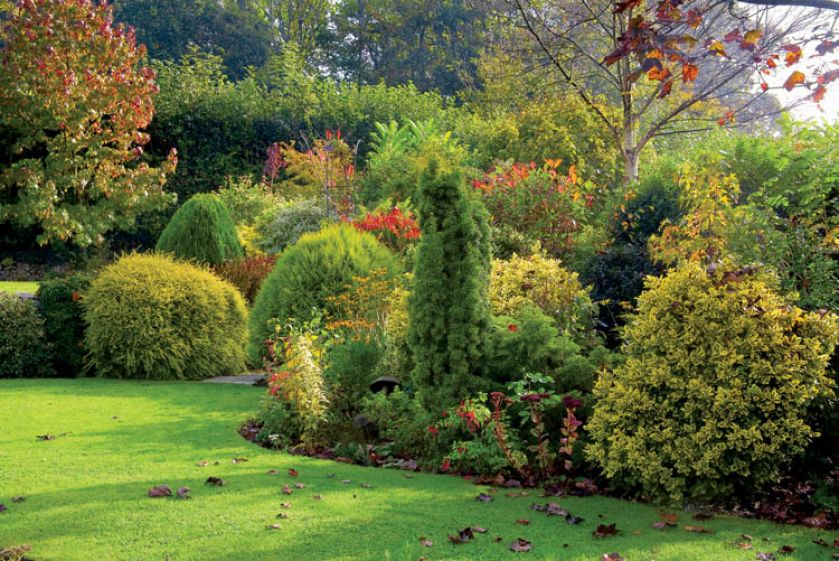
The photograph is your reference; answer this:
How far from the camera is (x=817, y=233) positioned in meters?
6.06

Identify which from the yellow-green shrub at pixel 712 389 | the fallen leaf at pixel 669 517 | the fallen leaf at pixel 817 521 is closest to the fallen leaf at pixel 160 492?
the yellow-green shrub at pixel 712 389

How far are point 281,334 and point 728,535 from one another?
225 inches

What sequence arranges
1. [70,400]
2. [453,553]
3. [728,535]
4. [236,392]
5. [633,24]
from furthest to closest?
[236,392], [70,400], [728,535], [453,553], [633,24]

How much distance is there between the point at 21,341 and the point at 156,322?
1.72 m

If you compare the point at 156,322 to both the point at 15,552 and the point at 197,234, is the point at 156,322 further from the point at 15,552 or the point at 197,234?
the point at 15,552

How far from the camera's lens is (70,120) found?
1606cm

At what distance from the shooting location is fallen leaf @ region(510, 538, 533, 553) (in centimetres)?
397

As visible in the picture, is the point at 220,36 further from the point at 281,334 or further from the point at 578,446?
the point at 578,446

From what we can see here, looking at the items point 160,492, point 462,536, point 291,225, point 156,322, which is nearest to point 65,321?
point 156,322

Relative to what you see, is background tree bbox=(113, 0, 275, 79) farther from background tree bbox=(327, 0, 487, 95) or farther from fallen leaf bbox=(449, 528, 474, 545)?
fallen leaf bbox=(449, 528, 474, 545)

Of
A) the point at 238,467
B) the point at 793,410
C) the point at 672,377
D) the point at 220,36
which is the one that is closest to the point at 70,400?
the point at 238,467

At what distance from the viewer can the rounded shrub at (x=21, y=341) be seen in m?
9.49

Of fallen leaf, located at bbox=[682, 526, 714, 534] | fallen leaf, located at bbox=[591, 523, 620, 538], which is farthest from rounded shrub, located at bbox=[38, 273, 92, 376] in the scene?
fallen leaf, located at bbox=[682, 526, 714, 534]

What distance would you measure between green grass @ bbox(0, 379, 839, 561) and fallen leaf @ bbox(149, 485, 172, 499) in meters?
0.08
